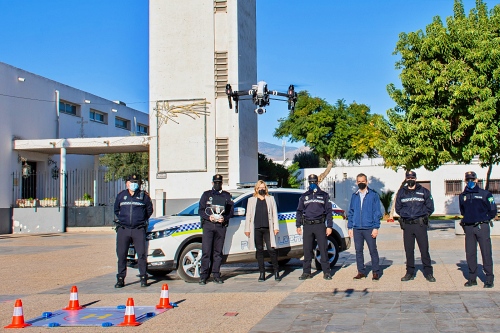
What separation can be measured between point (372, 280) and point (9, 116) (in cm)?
2575

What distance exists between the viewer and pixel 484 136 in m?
20.0

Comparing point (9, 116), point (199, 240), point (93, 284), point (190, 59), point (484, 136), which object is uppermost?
point (190, 59)

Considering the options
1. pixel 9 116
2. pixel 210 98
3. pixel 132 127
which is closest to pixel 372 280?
pixel 210 98

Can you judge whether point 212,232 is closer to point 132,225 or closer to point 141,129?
point 132,225

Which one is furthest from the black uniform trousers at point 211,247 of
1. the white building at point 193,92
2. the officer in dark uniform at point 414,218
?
the white building at point 193,92

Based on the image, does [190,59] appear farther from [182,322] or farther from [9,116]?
[182,322]

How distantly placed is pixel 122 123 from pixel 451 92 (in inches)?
1184

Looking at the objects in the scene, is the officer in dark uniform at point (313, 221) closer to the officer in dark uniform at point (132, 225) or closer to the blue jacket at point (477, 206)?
the blue jacket at point (477, 206)

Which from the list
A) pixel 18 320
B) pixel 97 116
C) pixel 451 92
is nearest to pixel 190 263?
pixel 18 320

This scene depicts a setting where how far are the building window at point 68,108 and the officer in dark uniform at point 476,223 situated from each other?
30.9 meters

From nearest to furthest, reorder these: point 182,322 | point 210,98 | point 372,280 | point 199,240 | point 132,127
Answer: point 182,322 < point 372,280 < point 199,240 < point 210,98 < point 132,127

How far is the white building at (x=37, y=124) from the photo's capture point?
103 feet

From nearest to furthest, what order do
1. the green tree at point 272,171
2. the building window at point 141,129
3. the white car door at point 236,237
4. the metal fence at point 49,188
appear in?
the white car door at point 236,237
the metal fence at point 49,188
the green tree at point 272,171
the building window at point 141,129

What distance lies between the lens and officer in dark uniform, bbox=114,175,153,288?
10.9 meters
